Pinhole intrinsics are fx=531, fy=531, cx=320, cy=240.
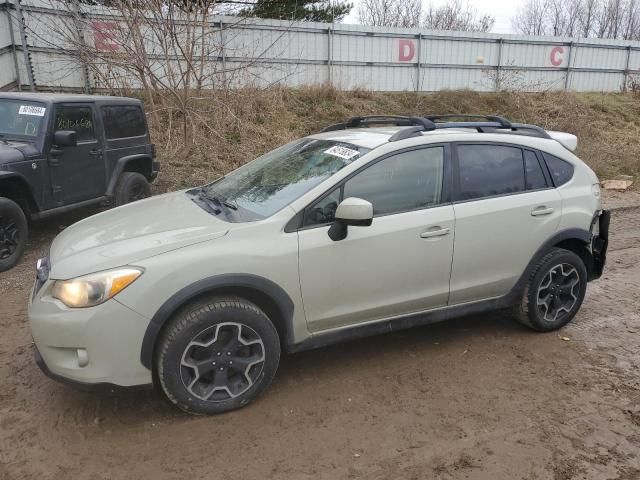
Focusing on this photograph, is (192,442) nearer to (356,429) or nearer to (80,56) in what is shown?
→ (356,429)

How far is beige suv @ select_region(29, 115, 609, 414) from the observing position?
290 centimetres

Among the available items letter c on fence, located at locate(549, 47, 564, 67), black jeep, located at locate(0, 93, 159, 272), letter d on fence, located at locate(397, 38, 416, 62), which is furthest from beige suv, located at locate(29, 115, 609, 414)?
letter c on fence, located at locate(549, 47, 564, 67)

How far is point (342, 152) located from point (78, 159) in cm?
436

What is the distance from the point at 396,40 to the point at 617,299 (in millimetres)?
12685

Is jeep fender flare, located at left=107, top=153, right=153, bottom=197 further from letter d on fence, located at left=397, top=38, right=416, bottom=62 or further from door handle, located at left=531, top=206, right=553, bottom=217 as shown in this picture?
letter d on fence, located at left=397, top=38, right=416, bottom=62

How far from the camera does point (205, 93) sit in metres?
12.4

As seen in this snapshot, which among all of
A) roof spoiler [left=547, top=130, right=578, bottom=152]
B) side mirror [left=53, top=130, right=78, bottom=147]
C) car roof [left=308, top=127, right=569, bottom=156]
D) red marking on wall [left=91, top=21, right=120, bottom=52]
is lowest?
side mirror [left=53, top=130, right=78, bottom=147]

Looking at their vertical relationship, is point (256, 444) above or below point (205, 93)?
below

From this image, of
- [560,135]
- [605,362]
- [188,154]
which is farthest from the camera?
[188,154]

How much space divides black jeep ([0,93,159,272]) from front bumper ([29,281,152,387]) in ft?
11.1

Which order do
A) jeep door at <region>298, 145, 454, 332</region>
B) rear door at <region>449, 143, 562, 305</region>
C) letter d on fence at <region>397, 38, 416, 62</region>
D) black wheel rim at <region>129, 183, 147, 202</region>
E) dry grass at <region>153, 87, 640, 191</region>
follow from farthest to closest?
letter d on fence at <region>397, 38, 416, 62</region> < dry grass at <region>153, 87, 640, 191</region> < black wheel rim at <region>129, 183, 147, 202</region> < rear door at <region>449, 143, 562, 305</region> < jeep door at <region>298, 145, 454, 332</region>

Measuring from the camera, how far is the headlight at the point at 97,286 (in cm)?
284

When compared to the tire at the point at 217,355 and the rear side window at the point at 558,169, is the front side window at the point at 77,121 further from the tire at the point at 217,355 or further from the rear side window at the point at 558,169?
the rear side window at the point at 558,169

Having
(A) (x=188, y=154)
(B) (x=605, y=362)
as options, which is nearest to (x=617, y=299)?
(B) (x=605, y=362)
